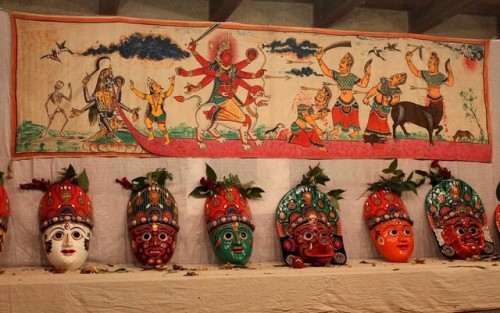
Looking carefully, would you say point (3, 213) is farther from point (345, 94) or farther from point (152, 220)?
point (345, 94)

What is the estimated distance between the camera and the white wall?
9.64 ft

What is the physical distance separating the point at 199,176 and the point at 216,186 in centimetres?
13

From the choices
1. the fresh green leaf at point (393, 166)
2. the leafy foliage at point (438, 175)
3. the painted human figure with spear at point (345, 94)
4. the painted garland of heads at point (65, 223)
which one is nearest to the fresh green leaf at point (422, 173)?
the leafy foliage at point (438, 175)

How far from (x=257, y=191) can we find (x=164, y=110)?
615 millimetres

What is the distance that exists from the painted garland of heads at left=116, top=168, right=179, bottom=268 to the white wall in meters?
0.11

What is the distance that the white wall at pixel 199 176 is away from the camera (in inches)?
116

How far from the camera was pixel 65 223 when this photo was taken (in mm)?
2744

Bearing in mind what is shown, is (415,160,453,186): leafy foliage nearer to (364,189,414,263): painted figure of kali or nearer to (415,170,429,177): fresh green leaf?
(415,170,429,177): fresh green leaf

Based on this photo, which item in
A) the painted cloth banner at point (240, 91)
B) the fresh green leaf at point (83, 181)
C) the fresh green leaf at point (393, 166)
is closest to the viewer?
the fresh green leaf at point (83, 181)

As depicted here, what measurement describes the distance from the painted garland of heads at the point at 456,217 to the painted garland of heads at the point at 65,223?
1.75 metres

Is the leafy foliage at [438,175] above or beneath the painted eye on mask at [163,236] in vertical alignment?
above

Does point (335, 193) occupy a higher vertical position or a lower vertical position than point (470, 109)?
lower

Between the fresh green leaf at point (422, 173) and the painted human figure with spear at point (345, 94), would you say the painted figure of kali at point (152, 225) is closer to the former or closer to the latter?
the painted human figure with spear at point (345, 94)

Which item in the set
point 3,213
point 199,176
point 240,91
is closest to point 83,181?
point 3,213
